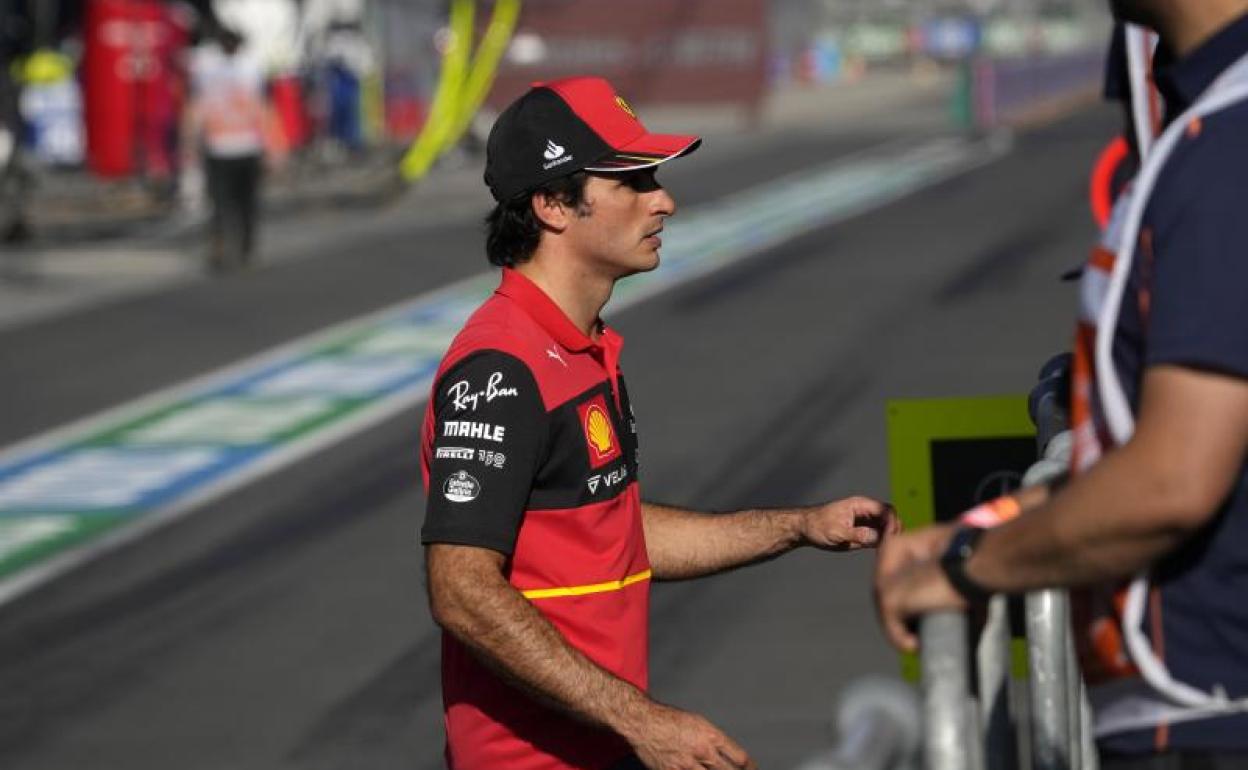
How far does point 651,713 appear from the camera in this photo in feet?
13.1

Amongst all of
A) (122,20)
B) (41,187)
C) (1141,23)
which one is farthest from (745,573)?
(41,187)

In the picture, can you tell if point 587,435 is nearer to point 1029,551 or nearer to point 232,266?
point 1029,551

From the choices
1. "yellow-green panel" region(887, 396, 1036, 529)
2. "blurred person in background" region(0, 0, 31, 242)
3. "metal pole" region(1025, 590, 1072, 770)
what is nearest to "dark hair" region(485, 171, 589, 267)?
"yellow-green panel" region(887, 396, 1036, 529)

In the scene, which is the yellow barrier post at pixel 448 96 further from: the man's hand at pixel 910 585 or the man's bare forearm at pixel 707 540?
the man's hand at pixel 910 585

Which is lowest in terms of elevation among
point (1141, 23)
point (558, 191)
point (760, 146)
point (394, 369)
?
point (760, 146)

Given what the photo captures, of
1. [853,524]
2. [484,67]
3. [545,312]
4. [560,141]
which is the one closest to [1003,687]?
[853,524]

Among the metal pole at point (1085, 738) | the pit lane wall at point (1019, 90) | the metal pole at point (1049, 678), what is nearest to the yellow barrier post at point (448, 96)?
the pit lane wall at point (1019, 90)

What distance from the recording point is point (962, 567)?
2.93 meters

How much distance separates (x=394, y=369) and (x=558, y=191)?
1414cm

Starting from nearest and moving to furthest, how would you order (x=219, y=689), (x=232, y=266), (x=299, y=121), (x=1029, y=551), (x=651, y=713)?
1. (x=1029, y=551)
2. (x=651, y=713)
3. (x=219, y=689)
4. (x=232, y=266)
5. (x=299, y=121)

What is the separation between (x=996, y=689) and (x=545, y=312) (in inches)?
48.9

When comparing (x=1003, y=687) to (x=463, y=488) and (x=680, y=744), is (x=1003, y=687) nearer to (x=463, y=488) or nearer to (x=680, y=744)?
(x=680, y=744)

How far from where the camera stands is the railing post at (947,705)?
110 inches

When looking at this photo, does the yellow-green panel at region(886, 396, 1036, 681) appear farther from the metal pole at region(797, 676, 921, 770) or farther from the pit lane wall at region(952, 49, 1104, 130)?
the pit lane wall at region(952, 49, 1104, 130)
